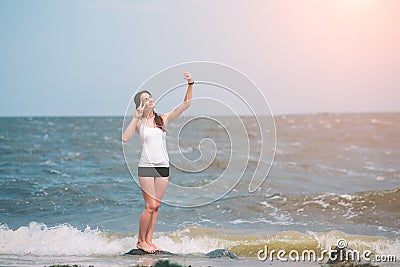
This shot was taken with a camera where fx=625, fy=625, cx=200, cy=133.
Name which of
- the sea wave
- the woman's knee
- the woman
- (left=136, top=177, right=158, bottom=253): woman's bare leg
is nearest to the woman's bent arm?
the woman

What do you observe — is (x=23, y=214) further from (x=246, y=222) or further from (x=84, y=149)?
(x=84, y=149)

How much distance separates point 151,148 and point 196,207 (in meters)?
4.89

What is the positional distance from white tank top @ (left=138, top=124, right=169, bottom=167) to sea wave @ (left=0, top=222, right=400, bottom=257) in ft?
5.90

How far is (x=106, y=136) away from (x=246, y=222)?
61.4 ft

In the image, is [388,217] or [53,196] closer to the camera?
[388,217]

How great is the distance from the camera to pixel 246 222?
1059 cm

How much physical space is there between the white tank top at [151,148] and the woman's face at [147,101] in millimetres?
214

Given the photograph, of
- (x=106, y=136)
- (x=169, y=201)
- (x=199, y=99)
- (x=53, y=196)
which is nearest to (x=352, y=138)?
(x=106, y=136)

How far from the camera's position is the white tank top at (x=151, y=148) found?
6.63 meters

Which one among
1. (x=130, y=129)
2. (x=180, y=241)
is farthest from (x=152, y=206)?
(x=180, y=241)

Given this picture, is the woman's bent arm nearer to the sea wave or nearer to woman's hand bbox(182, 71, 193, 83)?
woman's hand bbox(182, 71, 193, 83)

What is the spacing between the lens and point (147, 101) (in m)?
6.67

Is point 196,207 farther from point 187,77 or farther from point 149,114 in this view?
point 187,77

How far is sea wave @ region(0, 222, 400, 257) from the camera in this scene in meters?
8.23
